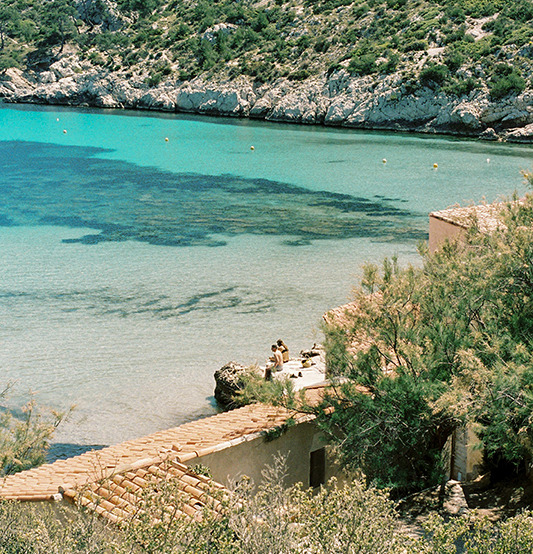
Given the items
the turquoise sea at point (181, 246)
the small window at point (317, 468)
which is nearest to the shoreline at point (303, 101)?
the turquoise sea at point (181, 246)

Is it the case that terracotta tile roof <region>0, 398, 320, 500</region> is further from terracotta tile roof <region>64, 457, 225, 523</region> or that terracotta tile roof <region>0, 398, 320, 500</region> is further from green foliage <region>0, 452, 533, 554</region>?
green foliage <region>0, 452, 533, 554</region>

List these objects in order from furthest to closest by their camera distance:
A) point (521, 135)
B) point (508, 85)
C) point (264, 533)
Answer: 1. point (508, 85)
2. point (521, 135)
3. point (264, 533)

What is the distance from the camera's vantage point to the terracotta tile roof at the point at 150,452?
736 centimetres

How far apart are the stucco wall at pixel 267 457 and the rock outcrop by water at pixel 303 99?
48359mm

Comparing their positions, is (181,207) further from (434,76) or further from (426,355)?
(434,76)

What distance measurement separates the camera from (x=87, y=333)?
17.5 meters

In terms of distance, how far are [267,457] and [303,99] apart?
5888 cm

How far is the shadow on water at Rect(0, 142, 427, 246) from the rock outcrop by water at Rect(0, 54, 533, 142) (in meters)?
25.0

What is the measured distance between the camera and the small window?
9797 mm

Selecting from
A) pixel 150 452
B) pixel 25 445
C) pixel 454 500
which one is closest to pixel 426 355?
pixel 454 500

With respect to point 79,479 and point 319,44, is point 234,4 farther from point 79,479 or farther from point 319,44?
point 79,479

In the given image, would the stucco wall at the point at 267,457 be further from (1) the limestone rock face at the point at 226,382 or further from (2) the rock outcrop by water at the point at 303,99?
(2) the rock outcrop by water at the point at 303,99

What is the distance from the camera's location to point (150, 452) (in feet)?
28.0

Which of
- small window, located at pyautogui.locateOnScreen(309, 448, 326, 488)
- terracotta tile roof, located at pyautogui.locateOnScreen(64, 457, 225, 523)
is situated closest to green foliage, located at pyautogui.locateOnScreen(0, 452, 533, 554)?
terracotta tile roof, located at pyautogui.locateOnScreen(64, 457, 225, 523)
